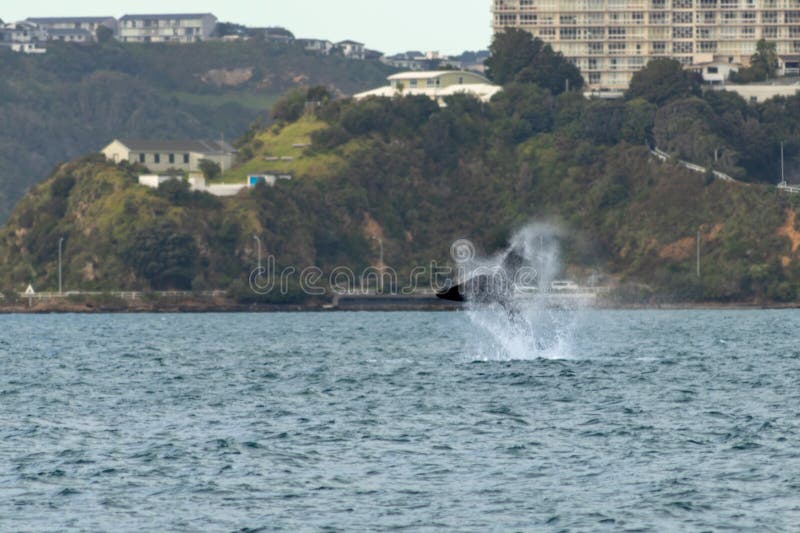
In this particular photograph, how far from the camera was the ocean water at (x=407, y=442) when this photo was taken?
47531 millimetres

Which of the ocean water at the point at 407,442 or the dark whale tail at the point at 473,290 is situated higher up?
the dark whale tail at the point at 473,290

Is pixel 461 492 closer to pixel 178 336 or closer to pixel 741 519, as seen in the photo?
pixel 741 519

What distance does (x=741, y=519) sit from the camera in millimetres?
45938

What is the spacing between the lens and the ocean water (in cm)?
4753

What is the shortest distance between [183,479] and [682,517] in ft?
58.3

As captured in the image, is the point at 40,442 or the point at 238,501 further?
the point at 40,442

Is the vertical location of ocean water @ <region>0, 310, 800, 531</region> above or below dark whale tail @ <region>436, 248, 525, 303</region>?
below

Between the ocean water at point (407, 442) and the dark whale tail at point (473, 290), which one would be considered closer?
the ocean water at point (407, 442)

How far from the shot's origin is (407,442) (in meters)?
62.1

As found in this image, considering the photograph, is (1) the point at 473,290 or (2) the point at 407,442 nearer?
(2) the point at 407,442

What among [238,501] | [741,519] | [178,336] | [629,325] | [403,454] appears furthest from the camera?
[629,325]

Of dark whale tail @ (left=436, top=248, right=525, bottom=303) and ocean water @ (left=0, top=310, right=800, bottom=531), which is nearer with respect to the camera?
ocean water @ (left=0, top=310, right=800, bottom=531)

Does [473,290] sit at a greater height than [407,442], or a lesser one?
greater

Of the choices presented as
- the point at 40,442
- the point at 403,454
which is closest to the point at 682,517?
the point at 403,454
